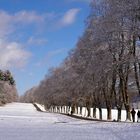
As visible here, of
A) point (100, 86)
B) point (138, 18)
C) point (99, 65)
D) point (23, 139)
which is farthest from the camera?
point (100, 86)

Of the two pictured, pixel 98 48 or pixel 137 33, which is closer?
pixel 137 33

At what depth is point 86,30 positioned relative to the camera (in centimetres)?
4991

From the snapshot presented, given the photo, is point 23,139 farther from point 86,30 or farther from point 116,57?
point 86,30

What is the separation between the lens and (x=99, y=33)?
42.1 metres

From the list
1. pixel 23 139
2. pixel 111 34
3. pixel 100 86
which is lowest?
pixel 23 139

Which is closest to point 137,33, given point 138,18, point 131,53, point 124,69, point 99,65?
point 138,18

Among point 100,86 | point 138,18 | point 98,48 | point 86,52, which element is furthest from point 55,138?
point 100,86

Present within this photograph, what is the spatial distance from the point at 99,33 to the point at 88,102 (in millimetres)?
36778

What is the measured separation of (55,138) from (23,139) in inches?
62.7

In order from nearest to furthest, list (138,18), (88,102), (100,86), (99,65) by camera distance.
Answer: (138,18), (99,65), (100,86), (88,102)

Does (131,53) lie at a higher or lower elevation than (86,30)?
lower

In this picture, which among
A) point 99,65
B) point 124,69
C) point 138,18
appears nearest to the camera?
point 138,18

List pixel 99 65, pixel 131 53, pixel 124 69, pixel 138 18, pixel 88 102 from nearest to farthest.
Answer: pixel 138 18 < pixel 131 53 < pixel 99 65 < pixel 124 69 < pixel 88 102

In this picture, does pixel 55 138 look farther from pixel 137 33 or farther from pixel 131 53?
pixel 131 53
